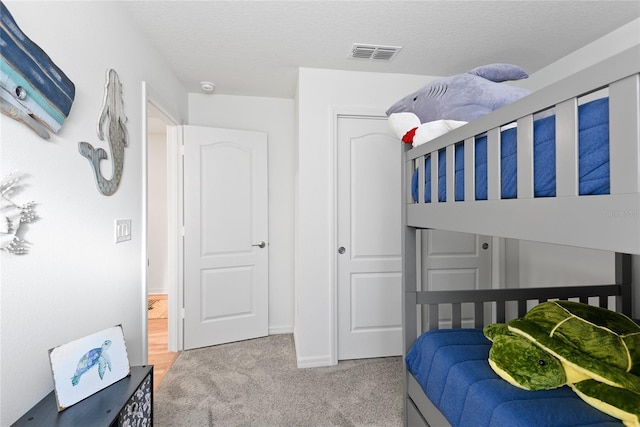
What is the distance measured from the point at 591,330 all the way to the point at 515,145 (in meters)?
0.79

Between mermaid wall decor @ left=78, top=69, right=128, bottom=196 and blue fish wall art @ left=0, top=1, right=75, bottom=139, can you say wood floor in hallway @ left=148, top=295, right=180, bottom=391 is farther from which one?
blue fish wall art @ left=0, top=1, right=75, bottom=139

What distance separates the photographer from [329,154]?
8.21 feet

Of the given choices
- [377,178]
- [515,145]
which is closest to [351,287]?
[377,178]

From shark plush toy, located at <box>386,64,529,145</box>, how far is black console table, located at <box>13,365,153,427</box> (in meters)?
1.64

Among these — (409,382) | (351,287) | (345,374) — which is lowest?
(345,374)

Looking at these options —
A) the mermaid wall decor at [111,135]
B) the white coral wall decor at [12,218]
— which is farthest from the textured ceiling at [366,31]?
the white coral wall decor at [12,218]

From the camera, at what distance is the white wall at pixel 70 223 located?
1031 millimetres

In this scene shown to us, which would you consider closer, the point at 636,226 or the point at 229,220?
the point at 636,226

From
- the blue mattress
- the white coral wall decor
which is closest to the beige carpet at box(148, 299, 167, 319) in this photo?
the white coral wall decor

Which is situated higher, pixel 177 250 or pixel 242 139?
pixel 242 139

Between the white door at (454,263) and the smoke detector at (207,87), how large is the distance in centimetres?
227

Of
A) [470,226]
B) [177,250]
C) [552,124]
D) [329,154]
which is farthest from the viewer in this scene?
[177,250]

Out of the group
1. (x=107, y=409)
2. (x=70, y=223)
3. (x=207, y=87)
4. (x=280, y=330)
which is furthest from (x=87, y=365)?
(x=207, y=87)

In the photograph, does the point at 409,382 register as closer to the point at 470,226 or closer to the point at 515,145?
the point at 470,226
